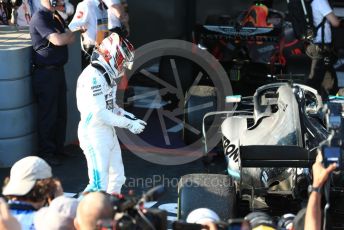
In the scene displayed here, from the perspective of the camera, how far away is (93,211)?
4.30 meters

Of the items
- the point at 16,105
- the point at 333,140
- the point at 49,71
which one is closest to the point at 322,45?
the point at 49,71

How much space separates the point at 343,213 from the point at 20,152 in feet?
12.9

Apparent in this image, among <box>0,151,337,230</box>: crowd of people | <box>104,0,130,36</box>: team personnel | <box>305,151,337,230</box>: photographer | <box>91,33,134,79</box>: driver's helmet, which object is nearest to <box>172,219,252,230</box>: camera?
<box>0,151,337,230</box>: crowd of people

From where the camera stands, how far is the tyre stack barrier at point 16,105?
874 centimetres

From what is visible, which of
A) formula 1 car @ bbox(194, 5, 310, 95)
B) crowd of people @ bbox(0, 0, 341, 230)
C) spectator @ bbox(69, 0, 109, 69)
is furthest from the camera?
formula 1 car @ bbox(194, 5, 310, 95)

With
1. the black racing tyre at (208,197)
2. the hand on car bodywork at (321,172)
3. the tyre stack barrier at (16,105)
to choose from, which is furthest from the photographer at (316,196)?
the tyre stack barrier at (16,105)

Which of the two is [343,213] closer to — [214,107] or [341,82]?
[214,107]

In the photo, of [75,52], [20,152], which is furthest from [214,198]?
[75,52]

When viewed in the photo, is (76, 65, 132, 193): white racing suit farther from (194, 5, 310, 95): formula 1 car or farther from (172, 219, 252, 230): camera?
(194, 5, 310, 95): formula 1 car

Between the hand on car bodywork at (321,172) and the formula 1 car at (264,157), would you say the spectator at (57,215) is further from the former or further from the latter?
the formula 1 car at (264,157)

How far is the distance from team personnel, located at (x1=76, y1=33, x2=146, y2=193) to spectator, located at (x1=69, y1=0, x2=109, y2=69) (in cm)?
194

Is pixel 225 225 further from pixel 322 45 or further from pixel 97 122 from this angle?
pixel 322 45

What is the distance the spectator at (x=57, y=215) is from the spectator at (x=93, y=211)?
191 millimetres

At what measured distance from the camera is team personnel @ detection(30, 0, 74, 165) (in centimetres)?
871
